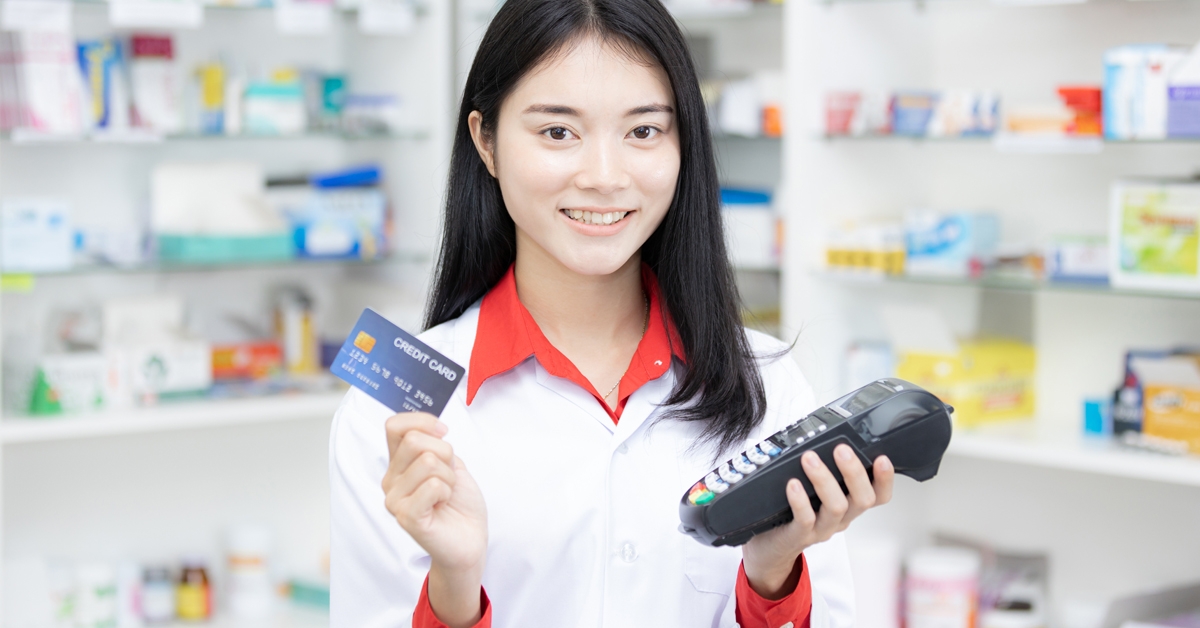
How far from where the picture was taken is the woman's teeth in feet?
4.16

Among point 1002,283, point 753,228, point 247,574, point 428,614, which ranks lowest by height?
point 247,574

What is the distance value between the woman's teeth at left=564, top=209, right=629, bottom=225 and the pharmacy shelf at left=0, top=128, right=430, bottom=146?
155 centimetres

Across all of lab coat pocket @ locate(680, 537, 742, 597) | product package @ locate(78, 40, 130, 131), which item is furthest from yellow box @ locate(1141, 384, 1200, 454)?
product package @ locate(78, 40, 130, 131)

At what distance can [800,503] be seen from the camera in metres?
1.07

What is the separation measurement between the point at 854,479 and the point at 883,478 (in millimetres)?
33

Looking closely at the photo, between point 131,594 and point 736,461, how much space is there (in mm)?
2037

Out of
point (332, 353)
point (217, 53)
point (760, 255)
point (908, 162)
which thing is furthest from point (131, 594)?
point (908, 162)

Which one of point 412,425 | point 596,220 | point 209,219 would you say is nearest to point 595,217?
point 596,220

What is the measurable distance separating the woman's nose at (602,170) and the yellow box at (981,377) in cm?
136

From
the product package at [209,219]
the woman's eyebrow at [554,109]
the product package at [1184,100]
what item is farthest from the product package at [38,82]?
the product package at [1184,100]

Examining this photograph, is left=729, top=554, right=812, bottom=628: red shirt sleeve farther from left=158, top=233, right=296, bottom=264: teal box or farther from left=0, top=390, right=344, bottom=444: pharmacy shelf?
left=158, top=233, right=296, bottom=264: teal box

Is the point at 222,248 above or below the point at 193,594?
above

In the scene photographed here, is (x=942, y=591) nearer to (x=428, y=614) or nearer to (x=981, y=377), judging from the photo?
(x=981, y=377)

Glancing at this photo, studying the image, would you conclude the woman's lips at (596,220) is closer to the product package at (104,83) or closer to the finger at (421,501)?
the finger at (421,501)
